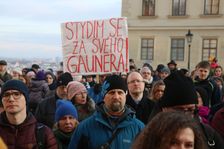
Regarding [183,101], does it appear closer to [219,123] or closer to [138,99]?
[219,123]

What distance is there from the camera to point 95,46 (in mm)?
7695

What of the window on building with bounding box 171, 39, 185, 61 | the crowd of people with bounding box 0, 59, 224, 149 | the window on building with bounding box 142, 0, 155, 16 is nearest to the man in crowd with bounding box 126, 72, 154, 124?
the crowd of people with bounding box 0, 59, 224, 149

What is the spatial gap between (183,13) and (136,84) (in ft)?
87.6

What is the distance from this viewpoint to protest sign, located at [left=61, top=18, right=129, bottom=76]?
7.38m

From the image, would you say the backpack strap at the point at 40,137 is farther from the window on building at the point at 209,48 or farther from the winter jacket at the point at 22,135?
the window on building at the point at 209,48

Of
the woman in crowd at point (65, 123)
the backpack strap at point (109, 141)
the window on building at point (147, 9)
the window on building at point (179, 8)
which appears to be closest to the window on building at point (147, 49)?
the window on building at point (147, 9)

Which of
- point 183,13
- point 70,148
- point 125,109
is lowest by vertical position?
point 70,148

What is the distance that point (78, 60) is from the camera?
7418 millimetres

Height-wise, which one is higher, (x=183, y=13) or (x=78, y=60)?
(x=183, y=13)

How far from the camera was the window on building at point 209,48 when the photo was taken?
1204 inches

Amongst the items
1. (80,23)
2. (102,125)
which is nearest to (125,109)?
(102,125)

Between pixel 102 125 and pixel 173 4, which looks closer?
pixel 102 125

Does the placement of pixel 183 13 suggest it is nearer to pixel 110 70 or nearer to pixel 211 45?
pixel 211 45

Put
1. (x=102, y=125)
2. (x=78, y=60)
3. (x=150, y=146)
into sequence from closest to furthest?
(x=150, y=146)
(x=102, y=125)
(x=78, y=60)
